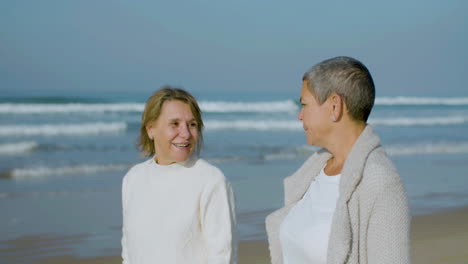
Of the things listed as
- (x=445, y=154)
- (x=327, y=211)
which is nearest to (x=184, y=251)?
(x=327, y=211)

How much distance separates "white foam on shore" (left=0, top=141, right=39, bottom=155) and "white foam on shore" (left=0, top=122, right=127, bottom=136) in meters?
2.96

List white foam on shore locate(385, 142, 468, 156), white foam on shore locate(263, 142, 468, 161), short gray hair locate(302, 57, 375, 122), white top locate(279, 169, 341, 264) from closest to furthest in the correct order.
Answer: short gray hair locate(302, 57, 375, 122) → white top locate(279, 169, 341, 264) → white foam on shore locate(263, 142, 468, 161) → white foam on shore locate(385, 142, 468, 156)

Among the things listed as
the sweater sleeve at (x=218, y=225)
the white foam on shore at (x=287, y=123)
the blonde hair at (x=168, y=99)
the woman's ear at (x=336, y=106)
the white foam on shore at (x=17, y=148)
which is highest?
the woman's ear at (x=336, y=106)

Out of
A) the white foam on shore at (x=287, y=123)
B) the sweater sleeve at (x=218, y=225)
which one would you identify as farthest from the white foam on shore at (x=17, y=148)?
the sweater sleeve at (x=218, y=225)

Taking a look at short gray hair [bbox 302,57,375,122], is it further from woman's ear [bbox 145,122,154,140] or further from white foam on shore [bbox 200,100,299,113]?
white foam on shore [bbox 200,100,299,113]

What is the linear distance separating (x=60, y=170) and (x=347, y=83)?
10.1m

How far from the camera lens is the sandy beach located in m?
6.05

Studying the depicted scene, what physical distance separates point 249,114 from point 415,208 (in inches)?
838

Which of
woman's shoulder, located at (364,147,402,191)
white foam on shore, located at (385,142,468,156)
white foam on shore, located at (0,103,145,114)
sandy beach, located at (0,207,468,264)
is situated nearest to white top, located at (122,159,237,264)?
woman's shoulder, located at (364,147,402,191)

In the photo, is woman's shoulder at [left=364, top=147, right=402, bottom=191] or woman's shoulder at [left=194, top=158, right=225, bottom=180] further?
woman's shoulder at [left=194, top=158, right=225, bottom=180]

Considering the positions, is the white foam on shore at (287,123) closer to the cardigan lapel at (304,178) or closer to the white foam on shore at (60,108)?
the white foam on shore at (60,108)

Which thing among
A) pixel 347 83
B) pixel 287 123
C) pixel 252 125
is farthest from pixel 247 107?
pixel 347 83

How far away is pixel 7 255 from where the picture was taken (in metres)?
6.29

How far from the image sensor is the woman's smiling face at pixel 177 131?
9.14 feet
